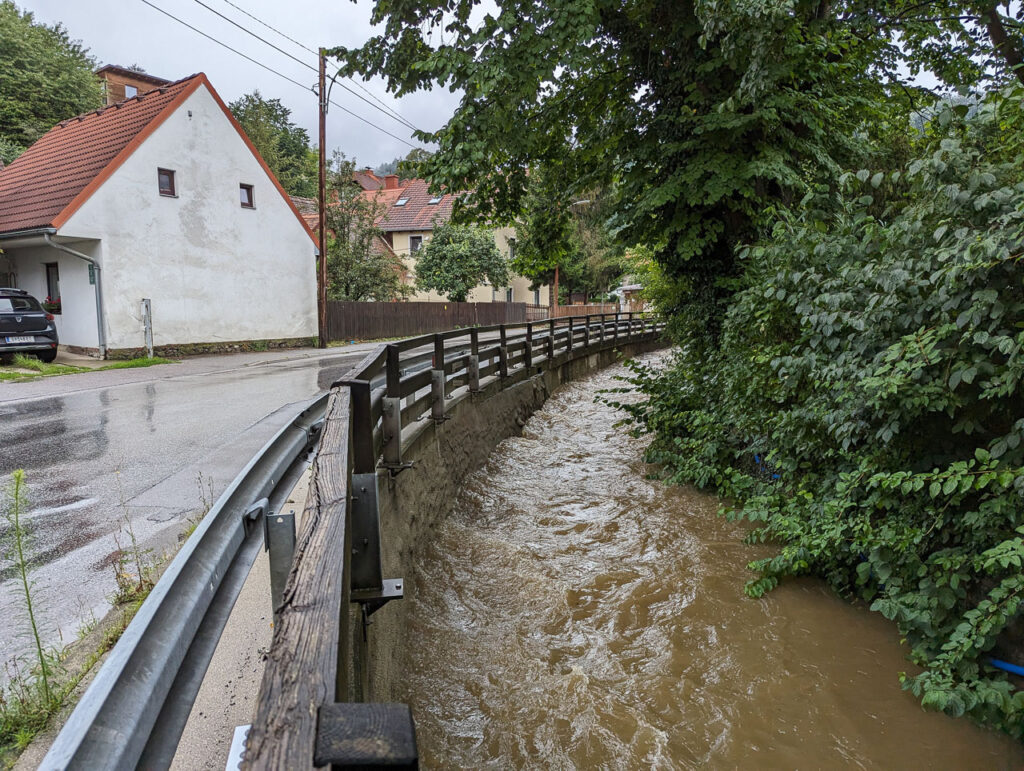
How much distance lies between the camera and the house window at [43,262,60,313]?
16.5 m

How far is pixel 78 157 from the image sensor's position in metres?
17.5

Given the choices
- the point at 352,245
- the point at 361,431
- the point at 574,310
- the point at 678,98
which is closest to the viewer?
the point at 361,431

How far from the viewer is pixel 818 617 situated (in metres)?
4.50

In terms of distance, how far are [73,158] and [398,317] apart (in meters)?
12.2

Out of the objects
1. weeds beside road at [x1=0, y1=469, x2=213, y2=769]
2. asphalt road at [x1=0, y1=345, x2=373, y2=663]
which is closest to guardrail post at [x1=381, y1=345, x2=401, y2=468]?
asphalt road at [x1=0, y1=345, x2=373, y2=663]

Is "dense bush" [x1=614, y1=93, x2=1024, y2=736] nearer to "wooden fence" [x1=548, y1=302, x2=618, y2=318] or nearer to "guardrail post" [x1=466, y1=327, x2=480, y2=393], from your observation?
"guardrail post" [x1=466, y1=327, x2=480, y2=393]

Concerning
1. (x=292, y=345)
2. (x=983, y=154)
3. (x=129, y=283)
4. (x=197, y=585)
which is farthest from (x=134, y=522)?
(x=292, y=345)

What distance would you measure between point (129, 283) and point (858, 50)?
16.0 meters

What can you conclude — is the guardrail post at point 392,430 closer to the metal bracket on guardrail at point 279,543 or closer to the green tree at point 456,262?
the metal bracket on guardrail at point 279,543

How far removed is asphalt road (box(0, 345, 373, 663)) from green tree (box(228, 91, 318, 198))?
29.2m

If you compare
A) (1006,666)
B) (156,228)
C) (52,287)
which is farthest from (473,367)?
(52,287)

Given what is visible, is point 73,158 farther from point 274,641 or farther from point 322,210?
point 274,641

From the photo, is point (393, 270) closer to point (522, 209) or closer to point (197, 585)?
point (522, 209)

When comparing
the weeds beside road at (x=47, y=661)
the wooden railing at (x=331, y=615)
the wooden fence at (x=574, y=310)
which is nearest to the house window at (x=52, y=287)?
the weeds beside road at (x=47, y=661)
